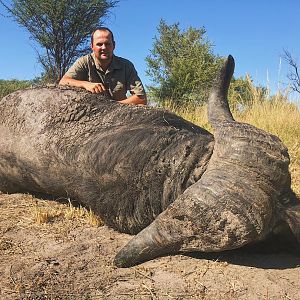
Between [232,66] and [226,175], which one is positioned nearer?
[226,175]

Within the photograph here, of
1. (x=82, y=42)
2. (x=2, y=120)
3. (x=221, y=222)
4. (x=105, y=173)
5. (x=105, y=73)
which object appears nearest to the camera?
(x=221, y=222)

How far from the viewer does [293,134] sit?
6156mm

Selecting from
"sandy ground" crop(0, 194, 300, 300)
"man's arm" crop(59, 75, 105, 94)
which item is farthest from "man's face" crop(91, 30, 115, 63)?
"sandy ground" crop(0, 194, 300, 300)

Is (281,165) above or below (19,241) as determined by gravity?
above

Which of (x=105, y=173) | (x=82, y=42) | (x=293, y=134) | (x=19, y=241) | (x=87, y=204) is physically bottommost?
(x=19, y=241)

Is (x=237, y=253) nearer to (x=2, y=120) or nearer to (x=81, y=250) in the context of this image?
(x=81, y=250)

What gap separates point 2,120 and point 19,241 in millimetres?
1404

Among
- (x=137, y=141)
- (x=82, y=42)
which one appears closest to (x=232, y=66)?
(x=137, y=141)

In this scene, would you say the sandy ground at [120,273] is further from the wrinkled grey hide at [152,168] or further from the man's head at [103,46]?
the man's head at [103,46]

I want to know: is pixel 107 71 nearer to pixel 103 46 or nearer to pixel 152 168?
pixel 103 46

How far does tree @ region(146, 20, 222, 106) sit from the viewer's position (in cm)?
1802

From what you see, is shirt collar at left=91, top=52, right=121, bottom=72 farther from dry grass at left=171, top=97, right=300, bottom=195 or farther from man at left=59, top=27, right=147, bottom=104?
dry grass at left=171, top=97, right=300, bottom=195

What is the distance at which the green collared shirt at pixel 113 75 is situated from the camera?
17.5 feet

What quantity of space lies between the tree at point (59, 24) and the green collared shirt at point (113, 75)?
46.8 ft
